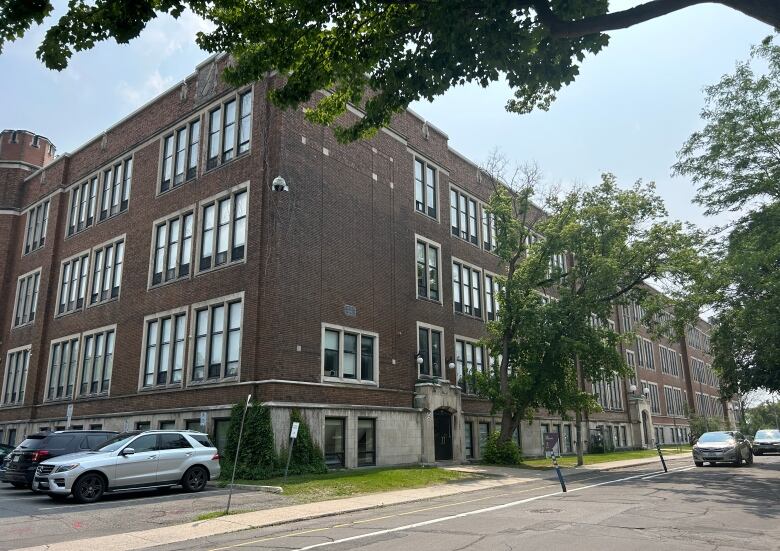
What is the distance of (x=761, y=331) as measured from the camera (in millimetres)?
23453

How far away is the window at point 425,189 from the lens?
31.4 meters

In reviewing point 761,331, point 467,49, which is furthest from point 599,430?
point 467,49

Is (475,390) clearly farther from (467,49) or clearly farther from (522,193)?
(467,49)

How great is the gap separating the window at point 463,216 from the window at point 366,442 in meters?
13.3

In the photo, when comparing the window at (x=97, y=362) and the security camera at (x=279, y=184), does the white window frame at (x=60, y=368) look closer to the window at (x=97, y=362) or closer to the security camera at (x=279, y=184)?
the window at (x=97, y=362)

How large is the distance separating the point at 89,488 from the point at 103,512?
6.09ft

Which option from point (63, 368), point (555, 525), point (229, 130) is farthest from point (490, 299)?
point (555, 525)

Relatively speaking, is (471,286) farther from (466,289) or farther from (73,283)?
(73,283)

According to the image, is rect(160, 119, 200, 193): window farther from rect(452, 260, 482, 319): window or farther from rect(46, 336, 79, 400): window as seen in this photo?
rect(452, 260, 482, 319): window

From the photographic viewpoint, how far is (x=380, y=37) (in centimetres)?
Answer: 1016

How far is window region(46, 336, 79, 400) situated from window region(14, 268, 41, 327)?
4.51m

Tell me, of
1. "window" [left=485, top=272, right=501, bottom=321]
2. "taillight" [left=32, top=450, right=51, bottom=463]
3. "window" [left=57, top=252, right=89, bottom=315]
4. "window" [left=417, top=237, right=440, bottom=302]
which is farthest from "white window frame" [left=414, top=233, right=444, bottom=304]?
"window" [left=57, top=252, right=89, bottom=315]

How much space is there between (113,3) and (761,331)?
24527 mm

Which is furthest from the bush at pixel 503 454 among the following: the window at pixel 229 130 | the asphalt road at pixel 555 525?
the window at pixel 229 130
